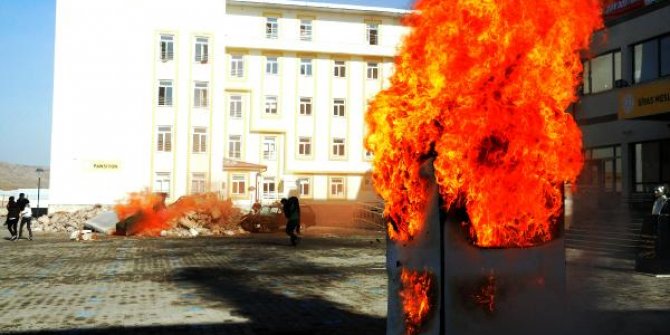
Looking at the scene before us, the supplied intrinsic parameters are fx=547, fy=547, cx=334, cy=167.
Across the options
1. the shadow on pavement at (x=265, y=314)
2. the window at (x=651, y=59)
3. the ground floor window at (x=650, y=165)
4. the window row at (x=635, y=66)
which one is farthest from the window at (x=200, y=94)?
the shadow on pavement at (x=265, y=314)

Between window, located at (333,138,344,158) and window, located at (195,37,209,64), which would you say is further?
window, located at (333,138,344,158)

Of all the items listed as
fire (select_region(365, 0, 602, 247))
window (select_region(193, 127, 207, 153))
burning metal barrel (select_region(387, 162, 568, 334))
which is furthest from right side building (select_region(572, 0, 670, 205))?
window (select_region(193, 127, 207, 153))

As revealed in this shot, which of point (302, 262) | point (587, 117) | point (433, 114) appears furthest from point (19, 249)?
point (587, 117)

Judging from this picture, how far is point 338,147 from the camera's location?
48.6m

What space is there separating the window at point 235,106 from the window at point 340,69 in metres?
8.82

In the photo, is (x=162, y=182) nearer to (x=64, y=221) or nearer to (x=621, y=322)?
(x=64, y=221)

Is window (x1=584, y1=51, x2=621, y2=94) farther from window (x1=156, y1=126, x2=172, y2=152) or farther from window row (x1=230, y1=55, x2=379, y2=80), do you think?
window (x1=156, y1=126, x2=172, y2=152)

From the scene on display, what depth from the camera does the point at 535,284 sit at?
4645mm

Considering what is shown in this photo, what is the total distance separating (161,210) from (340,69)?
24.1 m

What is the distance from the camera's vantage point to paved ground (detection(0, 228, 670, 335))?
705 centimetres

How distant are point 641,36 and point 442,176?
85.8 ft

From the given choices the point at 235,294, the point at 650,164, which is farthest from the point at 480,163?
the point at 650,164

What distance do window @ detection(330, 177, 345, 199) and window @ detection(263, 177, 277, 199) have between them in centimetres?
501

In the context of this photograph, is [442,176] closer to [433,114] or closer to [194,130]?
[433,114]
